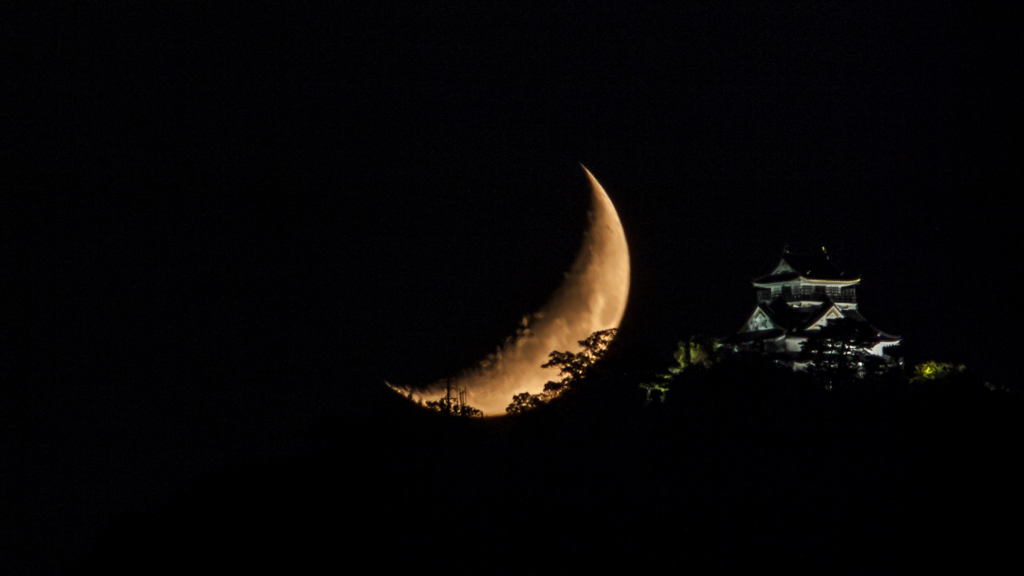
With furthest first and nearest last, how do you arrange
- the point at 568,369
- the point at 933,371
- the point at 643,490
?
the point at 568,369 < the point at 933,371 < the point at 643,490

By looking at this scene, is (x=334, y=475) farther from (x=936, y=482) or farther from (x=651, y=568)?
(x=936, y=482)

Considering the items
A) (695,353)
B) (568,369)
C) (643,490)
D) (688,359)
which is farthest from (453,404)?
(695,353)

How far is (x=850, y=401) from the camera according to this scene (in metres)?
35.3

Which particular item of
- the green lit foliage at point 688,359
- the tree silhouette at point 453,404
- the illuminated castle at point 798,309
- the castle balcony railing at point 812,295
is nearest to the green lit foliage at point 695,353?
the green lit foliage at point 688,359

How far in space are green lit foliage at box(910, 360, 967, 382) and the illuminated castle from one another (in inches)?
111

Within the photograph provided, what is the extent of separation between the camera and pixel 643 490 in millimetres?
33062

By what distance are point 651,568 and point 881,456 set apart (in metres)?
7.85

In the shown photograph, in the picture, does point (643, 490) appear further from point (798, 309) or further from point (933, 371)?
point (798, 309)

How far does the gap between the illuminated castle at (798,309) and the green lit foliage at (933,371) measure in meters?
2.81

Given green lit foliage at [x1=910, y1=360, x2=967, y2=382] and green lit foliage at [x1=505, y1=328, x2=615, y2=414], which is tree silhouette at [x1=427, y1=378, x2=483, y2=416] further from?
green lit foliage at [x1=910, y1=360, x2=967, y2=382]

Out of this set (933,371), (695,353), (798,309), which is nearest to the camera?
(933,371)

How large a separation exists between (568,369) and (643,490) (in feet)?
25.5

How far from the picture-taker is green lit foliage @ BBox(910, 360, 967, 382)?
124 ft

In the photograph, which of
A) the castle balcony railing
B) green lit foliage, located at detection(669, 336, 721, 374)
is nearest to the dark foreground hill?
green lit foliage, located at detection(669, 336, 721, 374)
